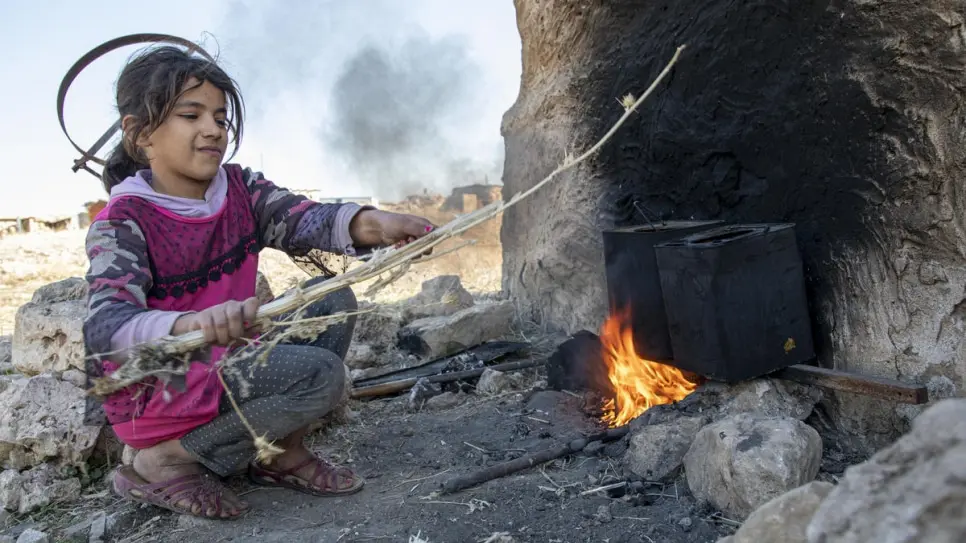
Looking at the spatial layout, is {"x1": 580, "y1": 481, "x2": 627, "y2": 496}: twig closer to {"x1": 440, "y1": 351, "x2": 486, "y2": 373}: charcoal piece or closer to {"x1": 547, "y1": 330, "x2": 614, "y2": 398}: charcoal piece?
{"x1": 547, "y1": 330, "x2": 614, "y2": 398}: charcoal piece

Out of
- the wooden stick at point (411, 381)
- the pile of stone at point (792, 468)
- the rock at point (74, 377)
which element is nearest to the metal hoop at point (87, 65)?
the rock at point (74, 377)

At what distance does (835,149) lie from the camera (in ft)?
8.30

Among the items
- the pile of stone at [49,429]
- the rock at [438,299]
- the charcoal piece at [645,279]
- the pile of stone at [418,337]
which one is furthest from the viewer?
the rock at [438,299]

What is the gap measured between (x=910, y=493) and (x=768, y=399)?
192 cm

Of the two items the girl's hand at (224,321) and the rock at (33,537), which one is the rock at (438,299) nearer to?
the rock at (33,537)

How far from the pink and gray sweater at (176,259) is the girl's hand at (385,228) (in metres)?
0.04

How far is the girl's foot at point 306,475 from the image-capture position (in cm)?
261

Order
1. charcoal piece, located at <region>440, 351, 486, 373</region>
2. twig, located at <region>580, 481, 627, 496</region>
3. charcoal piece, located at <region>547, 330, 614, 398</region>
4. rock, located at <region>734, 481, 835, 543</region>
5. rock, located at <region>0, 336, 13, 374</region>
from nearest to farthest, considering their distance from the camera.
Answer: rock, located at <region>734, 481, 835, 543</region> < twig, located at <region>580, 481, 627, 496</region> < charcoal piece, located at <region>547, 330, 614, 398</region> < charcoal piece, located at <region>440, 351, 486, 373</region> < rock, located at <region>0, 336, 13, 374</region>

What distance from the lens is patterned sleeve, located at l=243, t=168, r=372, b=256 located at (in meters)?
2.73

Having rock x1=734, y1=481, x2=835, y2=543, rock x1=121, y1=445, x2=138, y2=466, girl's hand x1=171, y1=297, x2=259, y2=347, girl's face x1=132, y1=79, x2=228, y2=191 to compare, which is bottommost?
rock x1=121, y1=445, x2=138, y2=466

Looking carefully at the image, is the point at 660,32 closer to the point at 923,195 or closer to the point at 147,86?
the point at 923,195

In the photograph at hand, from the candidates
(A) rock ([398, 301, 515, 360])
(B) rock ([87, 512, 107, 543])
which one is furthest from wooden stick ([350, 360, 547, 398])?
(B) rock ([87, 512, 107, 543])

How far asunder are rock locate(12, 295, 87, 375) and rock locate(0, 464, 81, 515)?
0.53 m

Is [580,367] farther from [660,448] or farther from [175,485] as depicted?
[175,485]
